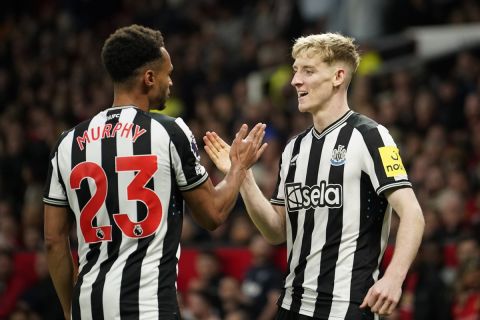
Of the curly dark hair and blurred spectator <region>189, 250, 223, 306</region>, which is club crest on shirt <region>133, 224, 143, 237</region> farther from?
blurred spectator <region>189, 250, 223, 306</region>

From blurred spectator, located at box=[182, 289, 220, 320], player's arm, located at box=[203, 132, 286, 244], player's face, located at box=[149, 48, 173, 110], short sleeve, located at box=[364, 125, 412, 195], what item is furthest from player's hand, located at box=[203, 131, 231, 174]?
blurred spectator, located at box=[182, 289, 220, 320]

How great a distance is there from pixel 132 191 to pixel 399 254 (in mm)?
1288

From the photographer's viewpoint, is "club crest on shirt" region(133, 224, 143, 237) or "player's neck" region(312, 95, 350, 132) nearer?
"club crest on shirt" region(133, 224, 143, 237)

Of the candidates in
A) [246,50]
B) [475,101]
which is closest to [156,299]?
[475,101]

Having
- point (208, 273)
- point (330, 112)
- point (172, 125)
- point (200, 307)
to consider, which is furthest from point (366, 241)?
point (208, 273)

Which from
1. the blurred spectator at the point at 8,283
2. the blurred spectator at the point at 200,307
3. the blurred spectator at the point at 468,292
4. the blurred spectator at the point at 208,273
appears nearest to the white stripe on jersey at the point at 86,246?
the blurred spectator at the point at 468,292

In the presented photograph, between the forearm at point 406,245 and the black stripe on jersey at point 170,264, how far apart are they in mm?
1004

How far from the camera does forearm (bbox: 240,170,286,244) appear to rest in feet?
18.0

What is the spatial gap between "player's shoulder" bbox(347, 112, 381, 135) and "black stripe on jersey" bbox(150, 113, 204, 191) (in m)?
0.92

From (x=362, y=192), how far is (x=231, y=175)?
0.67 meters

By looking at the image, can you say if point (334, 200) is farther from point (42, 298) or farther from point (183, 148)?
point (42, 298)

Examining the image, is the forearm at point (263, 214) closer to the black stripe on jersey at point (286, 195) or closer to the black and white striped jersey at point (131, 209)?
the black stripe on jersey at point (286, 195)

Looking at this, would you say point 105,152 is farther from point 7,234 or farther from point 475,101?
point 7,234

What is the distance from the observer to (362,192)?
16.8 feet
